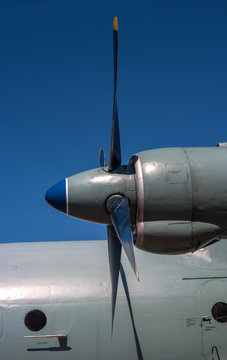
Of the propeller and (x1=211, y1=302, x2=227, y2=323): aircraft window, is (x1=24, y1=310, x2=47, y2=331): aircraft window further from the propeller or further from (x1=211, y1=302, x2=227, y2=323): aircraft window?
(x1=211, y1=302, x2=227, y2=323): aircraft window

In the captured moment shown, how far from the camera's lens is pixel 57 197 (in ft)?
22.1

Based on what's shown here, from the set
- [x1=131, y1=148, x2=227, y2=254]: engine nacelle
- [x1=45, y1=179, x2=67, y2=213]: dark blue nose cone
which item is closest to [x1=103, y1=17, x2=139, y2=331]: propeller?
[x1=131, y1=148, x2=227, y2=254]: engine nacelle

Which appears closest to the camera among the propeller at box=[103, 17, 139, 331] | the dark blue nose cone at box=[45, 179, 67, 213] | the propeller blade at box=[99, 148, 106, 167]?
the propeller at box=[103, 17, 139, 331]

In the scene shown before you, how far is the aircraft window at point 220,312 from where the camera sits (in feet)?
30.9

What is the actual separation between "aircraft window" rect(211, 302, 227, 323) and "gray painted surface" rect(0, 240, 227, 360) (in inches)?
4.0

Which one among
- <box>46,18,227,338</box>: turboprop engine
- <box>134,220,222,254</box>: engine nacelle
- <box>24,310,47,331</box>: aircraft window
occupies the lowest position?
<box>24,310,47,331</box>: aircraft window

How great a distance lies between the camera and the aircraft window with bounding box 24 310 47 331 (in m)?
9.23

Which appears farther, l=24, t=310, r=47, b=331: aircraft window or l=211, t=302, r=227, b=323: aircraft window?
l=211, t=302, r=227, b=323: aircraft window

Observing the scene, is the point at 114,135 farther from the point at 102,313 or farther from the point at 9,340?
the point at 9,340

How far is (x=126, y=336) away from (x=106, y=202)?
13.1 feet

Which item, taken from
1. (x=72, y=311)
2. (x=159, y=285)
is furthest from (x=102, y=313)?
(x=159, y=285)

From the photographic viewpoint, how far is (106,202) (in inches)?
266

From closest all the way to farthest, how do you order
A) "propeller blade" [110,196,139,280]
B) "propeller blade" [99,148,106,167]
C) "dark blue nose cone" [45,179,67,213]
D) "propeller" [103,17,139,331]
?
"propeller" [103,17,139,331]
"propeller blade" [110,196,139,280]
"dark blue nose cone" [45,179,67,213]
"propeller blade" [99,148,106,167]

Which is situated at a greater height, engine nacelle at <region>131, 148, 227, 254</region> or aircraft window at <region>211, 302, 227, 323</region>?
engine nacelle at <region>131, 148, 227, 254</region>
